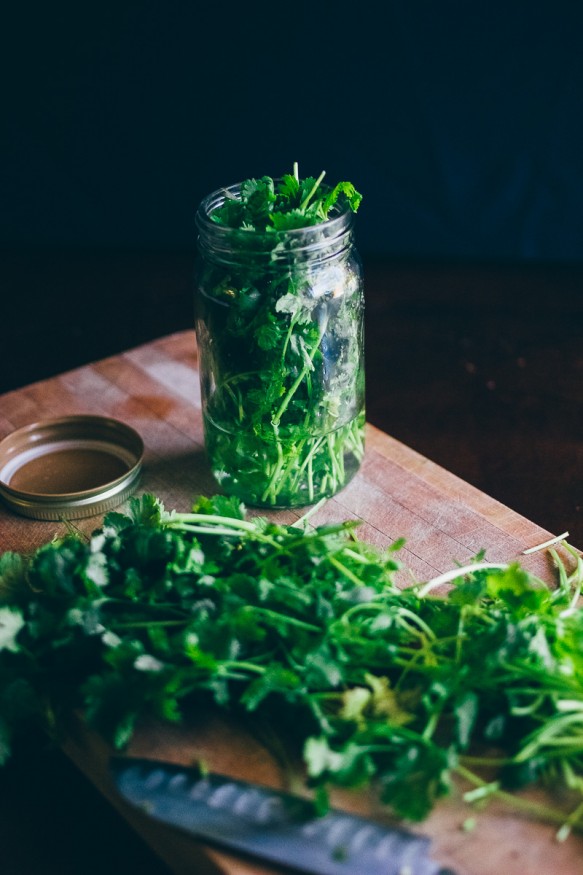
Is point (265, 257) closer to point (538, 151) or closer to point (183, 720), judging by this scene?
point (183, 720)

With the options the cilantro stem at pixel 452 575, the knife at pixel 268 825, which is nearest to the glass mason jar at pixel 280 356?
the cilantro stem at pixel 452 575

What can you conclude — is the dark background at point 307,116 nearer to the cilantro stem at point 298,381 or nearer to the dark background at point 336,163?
the dark background at point 336,163

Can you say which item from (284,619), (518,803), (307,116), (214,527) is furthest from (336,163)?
(518,803)

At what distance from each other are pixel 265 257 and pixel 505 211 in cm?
177

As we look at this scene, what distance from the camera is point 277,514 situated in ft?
5.70

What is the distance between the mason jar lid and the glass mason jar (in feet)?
0.64

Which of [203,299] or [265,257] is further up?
[265,257]

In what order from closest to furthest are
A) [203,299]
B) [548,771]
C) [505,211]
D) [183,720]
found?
[548,771] → [183,720] → [203,299] → [505,211]

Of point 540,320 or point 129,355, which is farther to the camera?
point 540,320

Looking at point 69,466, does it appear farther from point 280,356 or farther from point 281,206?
point 281,206

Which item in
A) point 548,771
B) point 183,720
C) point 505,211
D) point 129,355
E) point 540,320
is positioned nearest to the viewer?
point 548,771

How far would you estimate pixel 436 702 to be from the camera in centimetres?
124

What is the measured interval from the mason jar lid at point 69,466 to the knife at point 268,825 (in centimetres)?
60

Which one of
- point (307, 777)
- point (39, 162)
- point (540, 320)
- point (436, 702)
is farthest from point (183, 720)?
point (39, 162)
